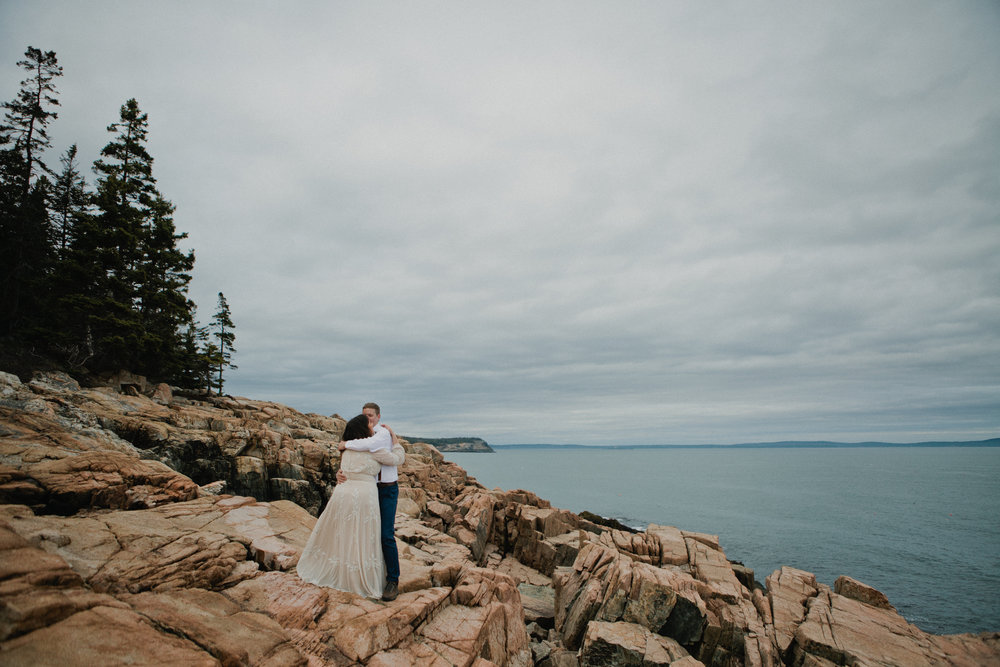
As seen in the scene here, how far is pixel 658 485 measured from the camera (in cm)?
10325

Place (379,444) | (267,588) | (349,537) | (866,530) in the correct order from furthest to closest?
(866,530), (349,537), (379,444), (267,588)

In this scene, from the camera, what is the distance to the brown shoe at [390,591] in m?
8.44

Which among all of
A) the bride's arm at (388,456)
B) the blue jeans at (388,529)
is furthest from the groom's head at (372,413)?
the blue jeans at (388,529)

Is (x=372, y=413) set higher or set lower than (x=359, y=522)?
higher

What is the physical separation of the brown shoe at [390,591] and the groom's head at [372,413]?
3318mm

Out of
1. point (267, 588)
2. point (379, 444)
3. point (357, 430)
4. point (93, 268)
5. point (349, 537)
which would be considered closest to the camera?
point (267, 588)

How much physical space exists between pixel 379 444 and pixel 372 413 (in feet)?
2.73

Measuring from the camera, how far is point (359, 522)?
8.18 metres

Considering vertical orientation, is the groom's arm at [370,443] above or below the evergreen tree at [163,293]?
below

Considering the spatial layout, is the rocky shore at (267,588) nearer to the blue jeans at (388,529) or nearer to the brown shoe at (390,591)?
the brown shoe at (390,591)

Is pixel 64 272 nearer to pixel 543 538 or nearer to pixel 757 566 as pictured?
pixel 543 538

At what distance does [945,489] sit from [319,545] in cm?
13641

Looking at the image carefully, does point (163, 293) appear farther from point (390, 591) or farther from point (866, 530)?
point (866, 530)

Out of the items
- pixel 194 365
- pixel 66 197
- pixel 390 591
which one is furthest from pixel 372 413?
pixel 66 197
